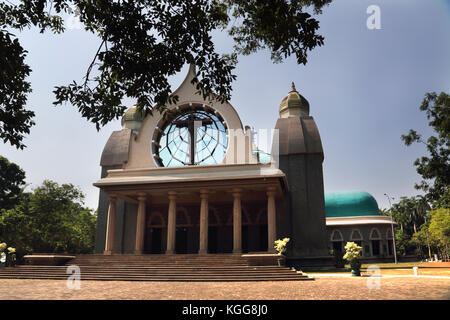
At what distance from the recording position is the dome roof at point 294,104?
29.8 meters

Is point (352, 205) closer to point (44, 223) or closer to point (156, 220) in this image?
point (156, 220)

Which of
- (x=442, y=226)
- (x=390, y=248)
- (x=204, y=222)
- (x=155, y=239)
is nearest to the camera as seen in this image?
(x=204, y=222)

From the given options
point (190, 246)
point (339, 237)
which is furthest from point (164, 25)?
point (339, 237)

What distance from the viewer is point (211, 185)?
23391 millimetres

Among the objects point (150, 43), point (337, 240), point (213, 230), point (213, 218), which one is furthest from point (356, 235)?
point (150, 43)

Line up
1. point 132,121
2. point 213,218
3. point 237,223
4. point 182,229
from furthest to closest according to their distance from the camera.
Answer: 1. point 132,121
2. point 182,229
3. point 213,218
4. point 237,223

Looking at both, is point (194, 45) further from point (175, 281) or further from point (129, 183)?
point (129, 183)

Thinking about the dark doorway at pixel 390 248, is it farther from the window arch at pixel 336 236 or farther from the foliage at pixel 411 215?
the foliage at pixel 411 215

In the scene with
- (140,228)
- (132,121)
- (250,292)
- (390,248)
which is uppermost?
(132,121)

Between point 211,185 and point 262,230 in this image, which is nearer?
point 211,185

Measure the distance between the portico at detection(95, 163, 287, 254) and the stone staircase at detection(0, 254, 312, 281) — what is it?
229 cm

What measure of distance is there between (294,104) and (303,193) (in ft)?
26.5

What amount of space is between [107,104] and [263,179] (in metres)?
15.9
